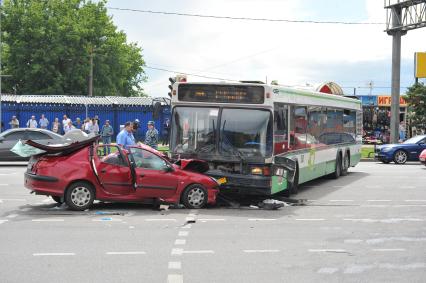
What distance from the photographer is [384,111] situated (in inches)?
1907

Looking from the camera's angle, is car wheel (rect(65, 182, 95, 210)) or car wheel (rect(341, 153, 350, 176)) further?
car wheel (rect(341, 153, 350, 176))

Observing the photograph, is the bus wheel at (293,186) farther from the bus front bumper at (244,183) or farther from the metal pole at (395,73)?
the metal pole at (395,73)

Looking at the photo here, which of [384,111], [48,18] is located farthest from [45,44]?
[384,111]

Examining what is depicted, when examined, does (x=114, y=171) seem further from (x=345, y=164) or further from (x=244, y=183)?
(x=345, y=164)

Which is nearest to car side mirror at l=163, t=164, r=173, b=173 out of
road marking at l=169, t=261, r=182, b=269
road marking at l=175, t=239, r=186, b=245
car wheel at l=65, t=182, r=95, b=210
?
car wheel at l=65, t=182, r=95, b=210

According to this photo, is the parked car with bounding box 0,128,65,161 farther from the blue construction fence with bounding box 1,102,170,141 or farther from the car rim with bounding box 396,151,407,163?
the blue construction fence with bounding box 1,102,170,141

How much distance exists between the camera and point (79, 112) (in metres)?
40.2

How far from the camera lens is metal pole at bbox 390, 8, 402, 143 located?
31.2 meters

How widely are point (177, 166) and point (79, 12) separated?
48.9 m

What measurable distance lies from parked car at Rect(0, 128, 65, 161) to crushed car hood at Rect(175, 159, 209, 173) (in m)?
10.8

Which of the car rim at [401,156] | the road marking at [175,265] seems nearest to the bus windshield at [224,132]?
the road marking at [175,265]

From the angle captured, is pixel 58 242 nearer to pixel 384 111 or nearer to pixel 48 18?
pixel 384 111

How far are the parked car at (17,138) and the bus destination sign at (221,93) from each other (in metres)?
10.3

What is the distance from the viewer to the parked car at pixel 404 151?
27.3 m
